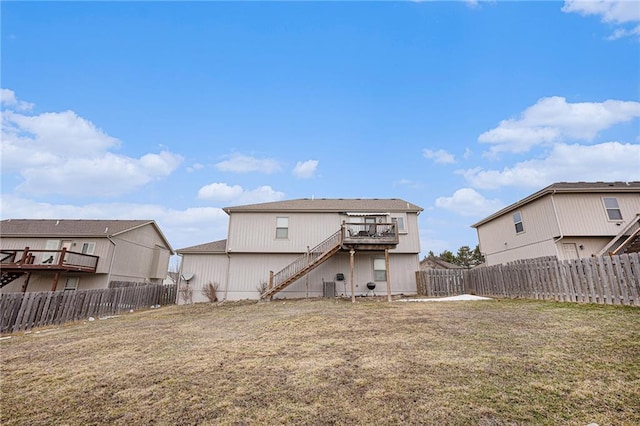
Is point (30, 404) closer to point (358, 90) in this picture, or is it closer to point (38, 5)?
point (38, 5)

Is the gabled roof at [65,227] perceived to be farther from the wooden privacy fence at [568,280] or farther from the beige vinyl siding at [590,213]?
the beige vinyl siding at [590,213]

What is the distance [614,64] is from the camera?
16.0m

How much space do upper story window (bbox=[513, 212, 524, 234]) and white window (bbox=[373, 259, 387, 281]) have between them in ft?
29.7

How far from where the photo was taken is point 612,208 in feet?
51.6

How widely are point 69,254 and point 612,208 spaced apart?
33621mm

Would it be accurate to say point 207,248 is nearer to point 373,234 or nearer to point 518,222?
point 373,234

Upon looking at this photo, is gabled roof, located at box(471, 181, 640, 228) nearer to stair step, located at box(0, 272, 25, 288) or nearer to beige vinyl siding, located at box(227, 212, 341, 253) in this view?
beige vinyl siding, located at box(227, 212, 341, 253)

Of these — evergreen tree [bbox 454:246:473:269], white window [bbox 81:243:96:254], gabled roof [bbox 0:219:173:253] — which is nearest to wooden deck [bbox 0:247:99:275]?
white window [bbox 81:243:96:254]

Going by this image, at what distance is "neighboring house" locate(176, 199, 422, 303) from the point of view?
17.6 metres

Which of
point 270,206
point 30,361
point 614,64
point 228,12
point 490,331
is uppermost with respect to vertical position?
point 228,12

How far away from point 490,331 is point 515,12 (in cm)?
1726

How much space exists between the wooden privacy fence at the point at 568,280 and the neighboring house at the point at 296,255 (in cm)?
469

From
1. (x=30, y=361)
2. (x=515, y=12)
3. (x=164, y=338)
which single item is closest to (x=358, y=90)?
(x=515, y=12)

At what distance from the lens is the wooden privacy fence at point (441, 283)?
53.9ft
